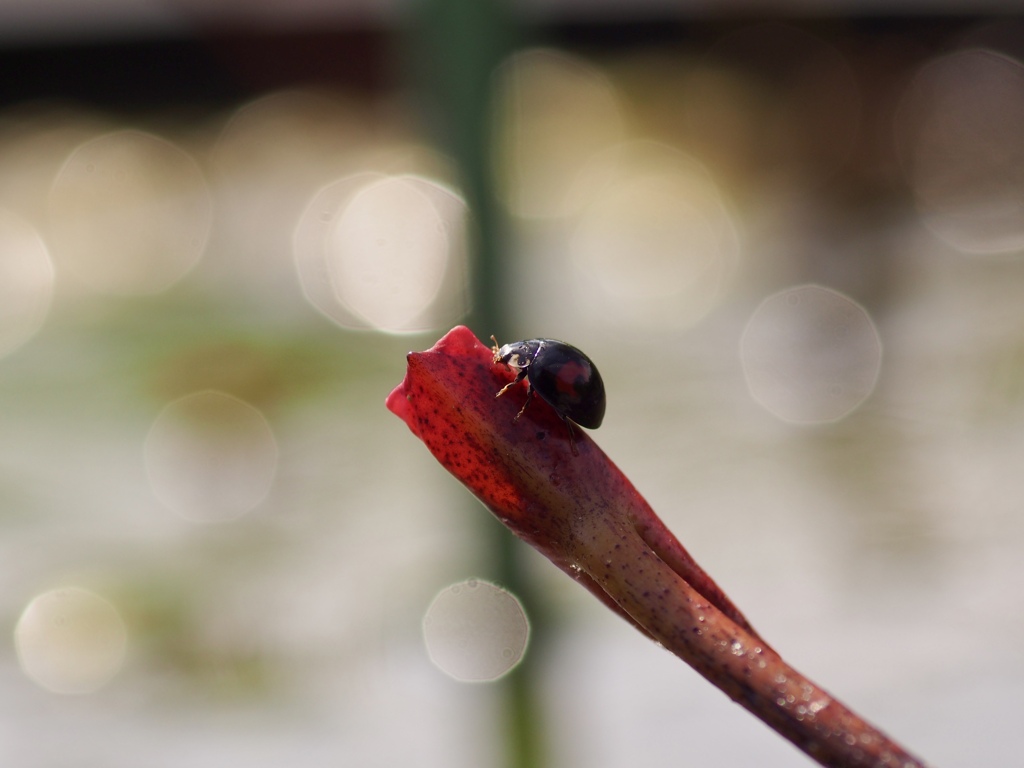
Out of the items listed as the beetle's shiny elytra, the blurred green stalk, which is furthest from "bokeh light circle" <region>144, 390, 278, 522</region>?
the beetle's shiny elytra

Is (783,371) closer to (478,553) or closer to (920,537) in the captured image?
(920,537)

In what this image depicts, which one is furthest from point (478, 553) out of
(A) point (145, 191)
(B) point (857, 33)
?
(B) point (857, 33)

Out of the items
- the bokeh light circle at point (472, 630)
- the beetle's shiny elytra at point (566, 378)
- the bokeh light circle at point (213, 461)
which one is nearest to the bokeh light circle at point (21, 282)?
the bokeh light circle at point (213, 461)

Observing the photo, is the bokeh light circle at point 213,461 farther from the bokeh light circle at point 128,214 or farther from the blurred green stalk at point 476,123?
the blurred green stalk at point 476,123

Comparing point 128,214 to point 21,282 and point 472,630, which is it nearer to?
point 21,282

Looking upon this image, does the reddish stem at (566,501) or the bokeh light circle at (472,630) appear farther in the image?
the bokeh light circle at (472,630)
